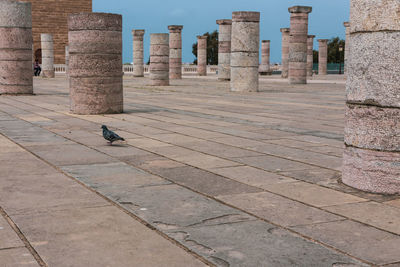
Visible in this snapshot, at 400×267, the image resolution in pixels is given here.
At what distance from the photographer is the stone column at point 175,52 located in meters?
33.3

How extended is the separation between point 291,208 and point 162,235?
1.16 metres

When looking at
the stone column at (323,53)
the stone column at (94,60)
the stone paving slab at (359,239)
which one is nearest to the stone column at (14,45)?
the stone column at (94,60)

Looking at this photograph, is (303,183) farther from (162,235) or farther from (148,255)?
(148,255)

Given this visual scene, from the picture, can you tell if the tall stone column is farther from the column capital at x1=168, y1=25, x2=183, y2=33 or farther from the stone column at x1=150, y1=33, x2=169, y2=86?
the stone column at x1=150, y1=33, x2=169, y2=86

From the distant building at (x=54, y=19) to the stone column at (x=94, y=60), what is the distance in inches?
1996

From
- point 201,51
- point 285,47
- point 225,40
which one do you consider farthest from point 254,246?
point 201,51

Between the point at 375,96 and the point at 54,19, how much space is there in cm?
6016

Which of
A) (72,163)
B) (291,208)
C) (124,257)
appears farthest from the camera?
(72,163)

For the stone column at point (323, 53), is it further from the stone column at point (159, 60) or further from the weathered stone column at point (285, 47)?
the stone column at point (159, 60)

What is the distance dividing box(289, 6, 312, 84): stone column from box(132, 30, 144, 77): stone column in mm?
14027

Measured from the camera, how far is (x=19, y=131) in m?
8.77

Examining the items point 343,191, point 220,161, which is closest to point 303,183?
point 343,191

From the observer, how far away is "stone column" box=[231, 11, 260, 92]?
61.5ft

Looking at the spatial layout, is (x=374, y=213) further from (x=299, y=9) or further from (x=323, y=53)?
(x=323, y=53)
